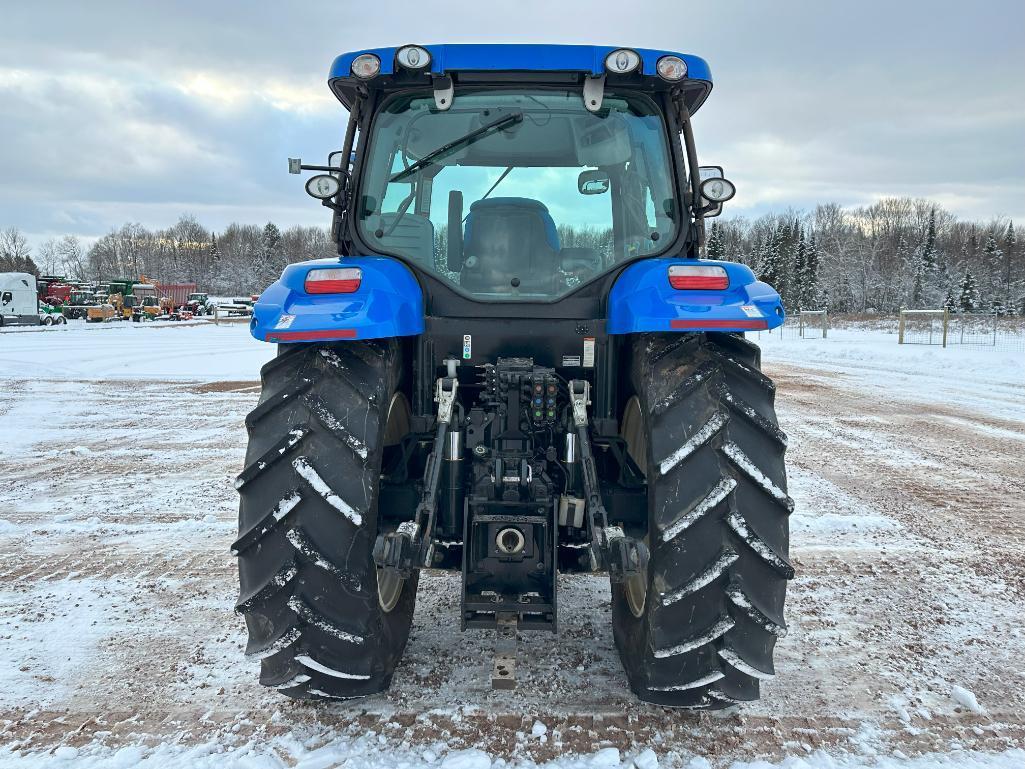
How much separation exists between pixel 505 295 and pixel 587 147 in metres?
0.82

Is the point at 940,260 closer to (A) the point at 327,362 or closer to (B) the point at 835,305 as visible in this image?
(B) the point at 835,305

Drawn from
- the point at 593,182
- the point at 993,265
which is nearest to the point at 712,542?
the point at 593,182

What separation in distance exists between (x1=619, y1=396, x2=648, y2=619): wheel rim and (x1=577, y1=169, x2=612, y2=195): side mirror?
1.00 metres

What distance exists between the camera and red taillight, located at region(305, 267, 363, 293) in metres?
2.70

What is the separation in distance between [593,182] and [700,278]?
34.6 inches

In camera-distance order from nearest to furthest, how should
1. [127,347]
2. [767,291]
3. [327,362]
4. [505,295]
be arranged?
[327,362]
[767,291]
[505,295]
[127,347]

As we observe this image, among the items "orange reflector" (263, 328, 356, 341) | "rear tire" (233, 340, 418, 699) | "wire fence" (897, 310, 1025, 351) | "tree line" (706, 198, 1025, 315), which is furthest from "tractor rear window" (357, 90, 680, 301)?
"tree line" (706, 198, 1025, 315)

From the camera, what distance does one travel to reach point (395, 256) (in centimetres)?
322

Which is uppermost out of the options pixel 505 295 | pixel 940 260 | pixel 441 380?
pixel 940 260

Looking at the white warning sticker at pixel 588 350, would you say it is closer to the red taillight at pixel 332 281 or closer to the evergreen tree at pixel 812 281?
the red taillight at pixel 332 281

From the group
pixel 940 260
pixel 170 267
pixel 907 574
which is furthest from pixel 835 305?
pixel 170 267

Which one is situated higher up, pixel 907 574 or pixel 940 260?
pixel 940 260

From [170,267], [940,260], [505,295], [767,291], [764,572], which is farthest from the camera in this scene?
[170,267]

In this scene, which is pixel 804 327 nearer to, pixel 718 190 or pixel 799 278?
pixel 799 278
